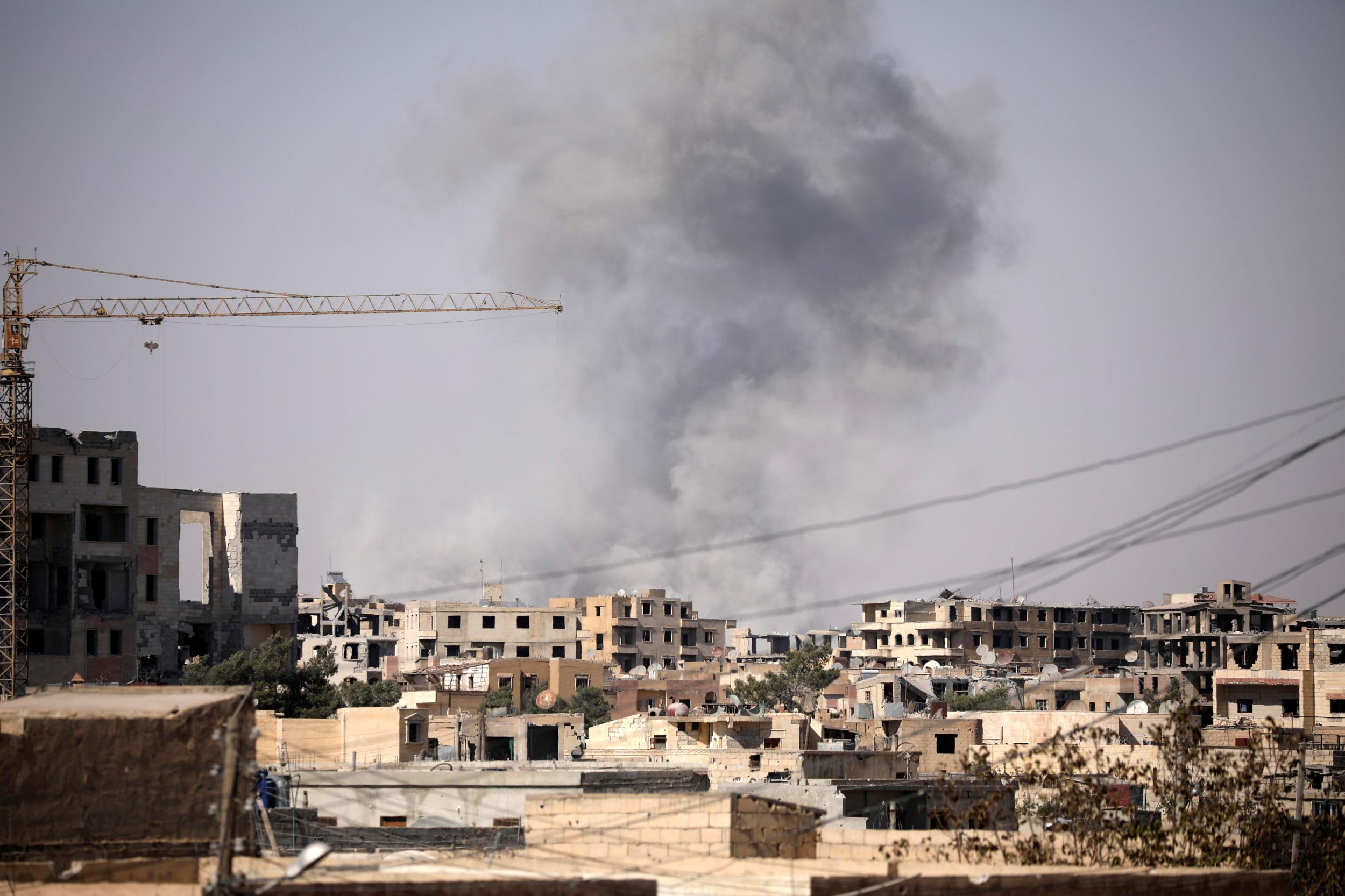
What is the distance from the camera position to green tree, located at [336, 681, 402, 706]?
85.9 m

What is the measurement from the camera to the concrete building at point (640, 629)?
130 m

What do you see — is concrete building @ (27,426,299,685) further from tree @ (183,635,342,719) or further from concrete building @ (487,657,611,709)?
concrete building @ (487,657,611,709)

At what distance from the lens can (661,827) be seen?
2197 centimetres

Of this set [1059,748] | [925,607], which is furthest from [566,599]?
[1059,748]

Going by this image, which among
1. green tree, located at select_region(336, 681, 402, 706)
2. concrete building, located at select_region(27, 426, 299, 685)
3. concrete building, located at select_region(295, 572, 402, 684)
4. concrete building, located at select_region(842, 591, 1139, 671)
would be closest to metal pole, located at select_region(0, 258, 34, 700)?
concrete building, located at select_region(27, 426, 299, 685)

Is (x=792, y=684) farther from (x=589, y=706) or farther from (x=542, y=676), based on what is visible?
(x=542, y=676)

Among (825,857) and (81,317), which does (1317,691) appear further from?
(81,317)

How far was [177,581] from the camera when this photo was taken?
3295 inches

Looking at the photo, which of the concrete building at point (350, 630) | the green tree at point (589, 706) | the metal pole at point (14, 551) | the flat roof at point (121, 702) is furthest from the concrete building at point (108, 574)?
the flat roof at point (121, 702)

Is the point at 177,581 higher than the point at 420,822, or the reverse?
the point at 177,581

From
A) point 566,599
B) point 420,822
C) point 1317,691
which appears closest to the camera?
point 420,822

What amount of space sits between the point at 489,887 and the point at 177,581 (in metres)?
71.2

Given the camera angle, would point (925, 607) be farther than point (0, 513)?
Yes

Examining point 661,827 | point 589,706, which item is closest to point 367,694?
point 589,706
